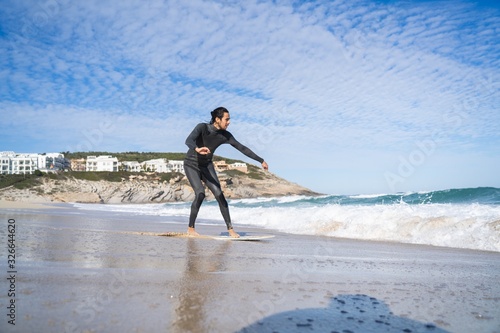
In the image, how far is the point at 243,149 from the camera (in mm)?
7117

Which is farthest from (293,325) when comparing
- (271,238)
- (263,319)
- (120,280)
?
(271,238)

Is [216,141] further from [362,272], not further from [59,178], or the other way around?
[59,178]

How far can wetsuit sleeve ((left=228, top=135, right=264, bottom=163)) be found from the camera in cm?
695

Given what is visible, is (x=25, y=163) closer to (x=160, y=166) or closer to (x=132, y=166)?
(x=132, y=166)

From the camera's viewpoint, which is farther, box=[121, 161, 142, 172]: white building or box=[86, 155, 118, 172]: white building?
box=[121, 161, 142, 172]: white building

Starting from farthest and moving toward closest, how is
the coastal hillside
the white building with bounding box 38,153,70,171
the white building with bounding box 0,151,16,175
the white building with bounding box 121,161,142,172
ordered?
the white building with bounding box 121,161,142,172
the white building with bounding box 0,151,16,175
the white building with bounding box 38,153,70,171
the coastal hillside

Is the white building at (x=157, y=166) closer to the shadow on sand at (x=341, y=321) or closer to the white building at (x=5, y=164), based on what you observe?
the white building at (x=5, y=164)

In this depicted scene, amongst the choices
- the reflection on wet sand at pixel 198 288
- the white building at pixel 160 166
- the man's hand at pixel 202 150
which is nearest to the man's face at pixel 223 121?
the man's hand at pixel 202 150

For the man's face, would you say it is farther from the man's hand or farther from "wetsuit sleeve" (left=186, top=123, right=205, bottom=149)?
the man's hand

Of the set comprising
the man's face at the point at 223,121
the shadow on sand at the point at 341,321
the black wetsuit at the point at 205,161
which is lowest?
the shadow on sand at the point at 341,321

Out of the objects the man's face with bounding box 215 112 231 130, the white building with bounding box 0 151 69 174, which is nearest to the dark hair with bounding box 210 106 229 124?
the man's face with bounding box 215 112 231 130

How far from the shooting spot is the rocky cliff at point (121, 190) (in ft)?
228

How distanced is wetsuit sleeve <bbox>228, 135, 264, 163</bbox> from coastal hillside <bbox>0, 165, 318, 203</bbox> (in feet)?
218

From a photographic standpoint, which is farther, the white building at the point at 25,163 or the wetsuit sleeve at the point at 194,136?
the white building at the point at 25,163
